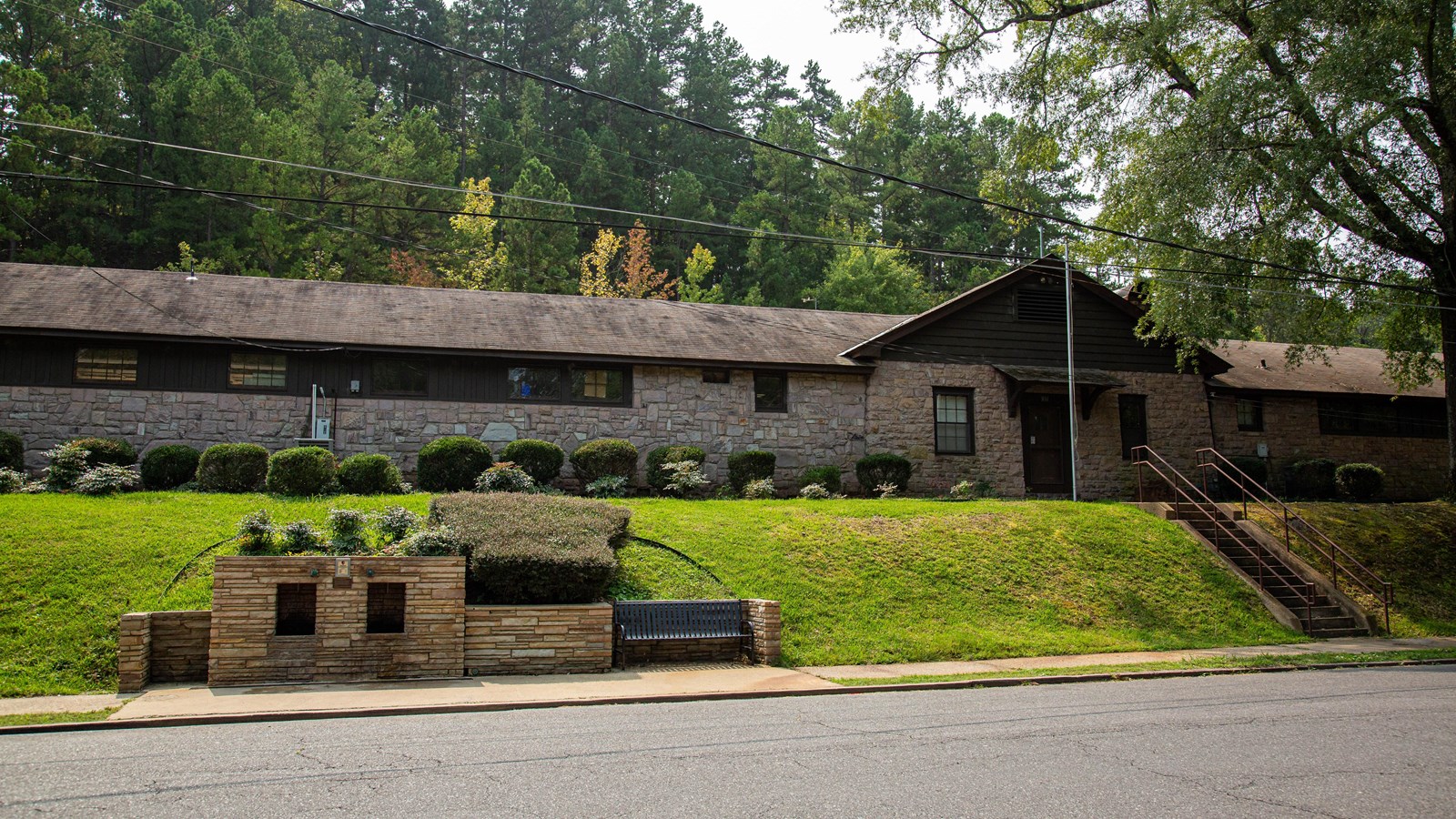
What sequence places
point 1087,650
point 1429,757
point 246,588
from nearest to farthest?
point 1429,757
point 246,588
point 1087,650

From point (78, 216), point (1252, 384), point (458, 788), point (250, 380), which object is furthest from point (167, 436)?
point (1252, 384)

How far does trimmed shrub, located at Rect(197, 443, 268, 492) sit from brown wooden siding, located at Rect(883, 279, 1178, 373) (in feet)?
41.9

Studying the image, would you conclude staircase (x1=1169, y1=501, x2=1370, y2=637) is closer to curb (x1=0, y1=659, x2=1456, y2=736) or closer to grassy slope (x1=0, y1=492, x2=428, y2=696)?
curb (x1=0, y1=659, x2=1456, y2=736)

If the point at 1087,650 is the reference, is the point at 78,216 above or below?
above

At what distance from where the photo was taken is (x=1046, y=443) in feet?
75.1

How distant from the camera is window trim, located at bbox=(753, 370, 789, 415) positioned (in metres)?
21.5

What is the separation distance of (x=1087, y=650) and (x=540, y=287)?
2793 centimetres

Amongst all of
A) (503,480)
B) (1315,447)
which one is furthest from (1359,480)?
(503,480)

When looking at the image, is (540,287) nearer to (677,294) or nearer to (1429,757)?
(677,294)

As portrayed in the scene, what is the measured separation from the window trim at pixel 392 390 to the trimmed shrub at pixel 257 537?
791 cm

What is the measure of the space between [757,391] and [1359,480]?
46.2ft

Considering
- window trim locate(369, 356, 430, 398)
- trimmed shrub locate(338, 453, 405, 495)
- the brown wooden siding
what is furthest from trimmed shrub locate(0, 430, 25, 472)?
the brown wooden siding

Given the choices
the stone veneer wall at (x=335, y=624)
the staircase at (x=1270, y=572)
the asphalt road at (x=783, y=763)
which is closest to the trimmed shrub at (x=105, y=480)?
the stone veneer wall at (x=335, y=624)

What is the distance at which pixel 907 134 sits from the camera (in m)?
53.8
